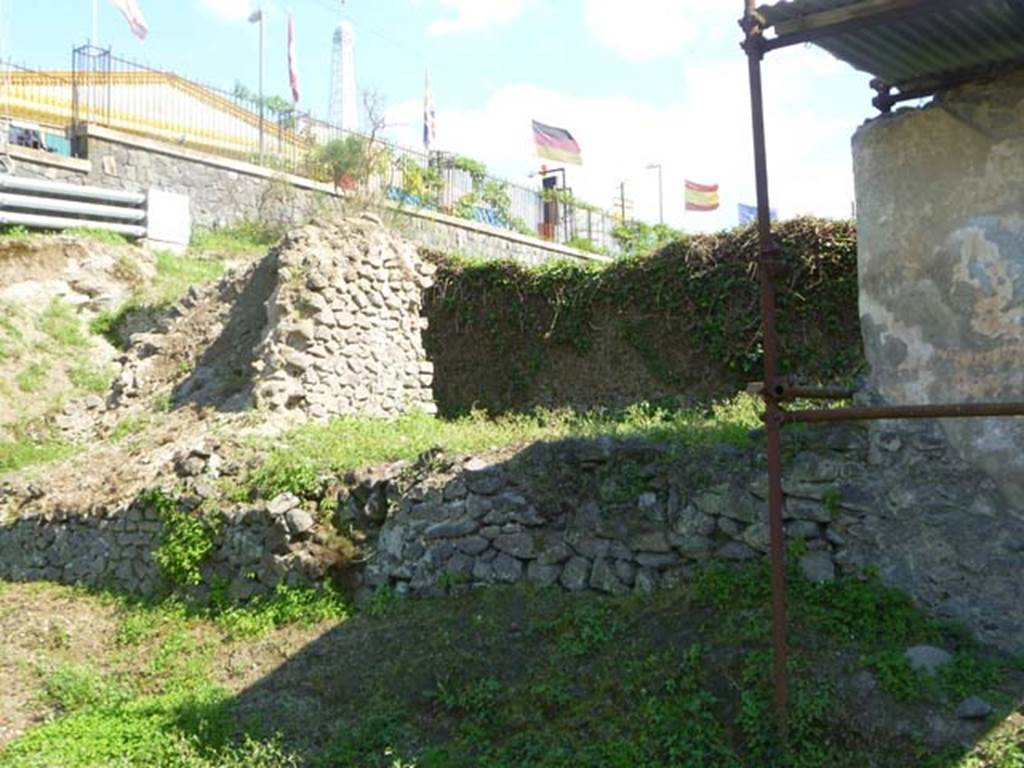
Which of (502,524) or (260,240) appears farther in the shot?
(260,240)

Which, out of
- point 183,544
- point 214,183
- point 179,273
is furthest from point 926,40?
point 214,183

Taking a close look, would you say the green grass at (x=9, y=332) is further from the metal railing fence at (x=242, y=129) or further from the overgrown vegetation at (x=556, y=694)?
the overgrown vegetation at (x=556, y=694)

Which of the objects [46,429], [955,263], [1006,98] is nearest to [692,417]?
[955,263]

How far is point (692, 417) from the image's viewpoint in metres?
9.07

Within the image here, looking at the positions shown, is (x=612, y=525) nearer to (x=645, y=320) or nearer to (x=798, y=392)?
(x=798, y=392)

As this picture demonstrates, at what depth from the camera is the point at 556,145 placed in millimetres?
25438

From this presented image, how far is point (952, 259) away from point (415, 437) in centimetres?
508

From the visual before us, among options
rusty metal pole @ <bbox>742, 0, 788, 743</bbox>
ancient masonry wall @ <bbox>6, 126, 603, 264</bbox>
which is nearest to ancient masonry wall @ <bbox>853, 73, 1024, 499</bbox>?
rusty metal pole @ <bbox>742, 0, 788, 743</bbox>

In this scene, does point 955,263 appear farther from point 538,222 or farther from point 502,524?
point 538,222

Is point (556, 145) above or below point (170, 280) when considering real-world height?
above

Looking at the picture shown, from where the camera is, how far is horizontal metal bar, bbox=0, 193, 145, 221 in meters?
14.1

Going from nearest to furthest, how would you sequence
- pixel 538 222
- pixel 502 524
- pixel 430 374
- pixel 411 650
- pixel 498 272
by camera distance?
pixel 411 650 < pixel 502 524 < pixel 430 374 < pixel 498 272 < pixel 538 222

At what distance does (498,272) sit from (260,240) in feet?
18.5

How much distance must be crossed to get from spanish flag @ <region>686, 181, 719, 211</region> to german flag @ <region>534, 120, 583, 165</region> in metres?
7.60
